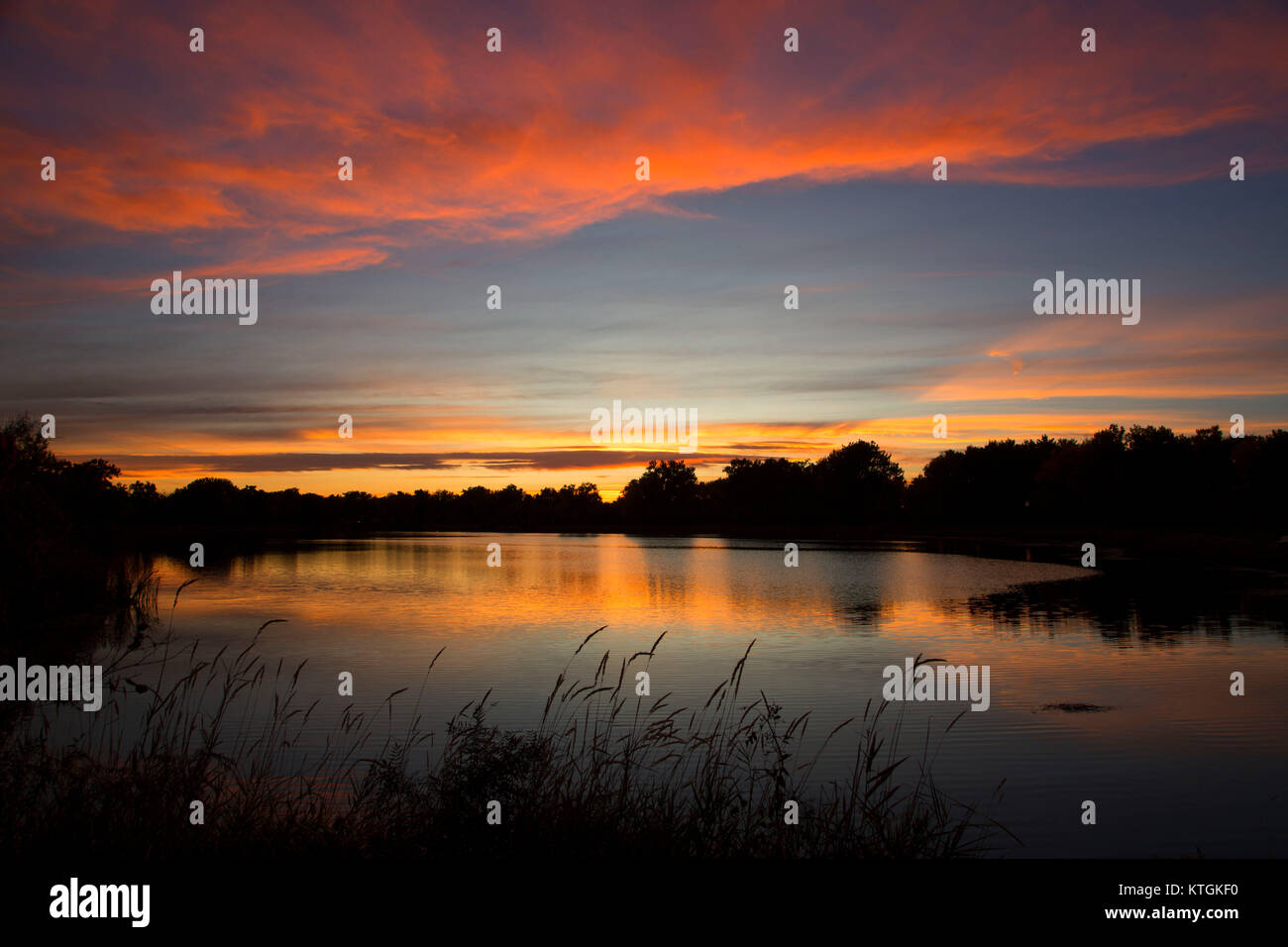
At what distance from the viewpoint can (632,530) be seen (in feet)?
646

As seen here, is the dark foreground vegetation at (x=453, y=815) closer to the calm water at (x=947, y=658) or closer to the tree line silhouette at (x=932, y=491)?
the calm water at (x=947, y=658)

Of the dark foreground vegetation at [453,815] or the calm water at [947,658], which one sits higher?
the dark foreground vegetation at [453,815]

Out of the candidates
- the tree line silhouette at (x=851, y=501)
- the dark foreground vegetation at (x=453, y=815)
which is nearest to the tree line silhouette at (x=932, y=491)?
the tree line silhouette at (x=851, y=501)

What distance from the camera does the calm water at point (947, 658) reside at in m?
12.3

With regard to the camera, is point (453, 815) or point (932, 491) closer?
point (453, 815)

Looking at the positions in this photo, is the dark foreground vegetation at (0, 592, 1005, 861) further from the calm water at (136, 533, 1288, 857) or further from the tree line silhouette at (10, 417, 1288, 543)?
the tree line silhouette at (10, 417, 1288, 543)

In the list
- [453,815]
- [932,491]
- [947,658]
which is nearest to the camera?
[453,815]

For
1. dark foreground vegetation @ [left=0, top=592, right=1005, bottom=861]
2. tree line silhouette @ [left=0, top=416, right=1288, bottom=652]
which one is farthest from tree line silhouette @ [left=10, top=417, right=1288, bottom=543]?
dark foreground vegetation @ [left=0, top=592, right=1005, bottom=861]

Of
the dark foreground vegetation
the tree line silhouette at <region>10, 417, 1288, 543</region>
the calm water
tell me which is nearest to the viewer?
the dark foreground vegetation

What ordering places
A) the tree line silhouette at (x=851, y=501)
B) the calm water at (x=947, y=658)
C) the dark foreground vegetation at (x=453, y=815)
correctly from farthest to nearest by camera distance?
the tree line silhouette at (x=851, y=501) → the calm water at (x=947, y=658) → the dark foreground vegetation at (x=453, y=815)

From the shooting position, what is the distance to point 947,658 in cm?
2423

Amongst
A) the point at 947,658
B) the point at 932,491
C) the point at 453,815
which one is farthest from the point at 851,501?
the point at 453,815

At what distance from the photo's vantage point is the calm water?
1227 cm

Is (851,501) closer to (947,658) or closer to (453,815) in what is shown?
(947,658)
